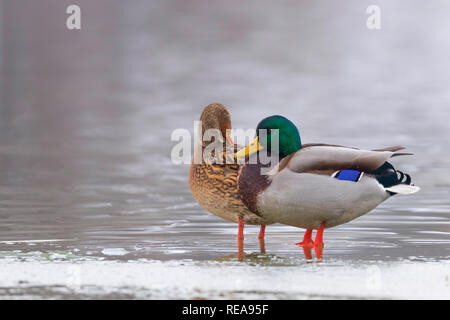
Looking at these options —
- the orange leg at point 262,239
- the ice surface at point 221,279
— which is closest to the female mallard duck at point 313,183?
the orange leg at point 262,239

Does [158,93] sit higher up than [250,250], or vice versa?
[158,93]

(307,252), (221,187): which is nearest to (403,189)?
(307,252)

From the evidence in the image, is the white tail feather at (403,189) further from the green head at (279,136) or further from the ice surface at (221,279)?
the ice surface at (221,279)

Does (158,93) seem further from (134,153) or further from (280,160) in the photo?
(280,160)

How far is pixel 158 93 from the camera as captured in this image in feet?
60.7

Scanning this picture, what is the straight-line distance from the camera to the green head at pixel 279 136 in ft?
19.8

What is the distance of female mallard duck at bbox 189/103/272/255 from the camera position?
6.20 metres

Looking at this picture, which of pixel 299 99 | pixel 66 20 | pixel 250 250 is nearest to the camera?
pixel 250 250

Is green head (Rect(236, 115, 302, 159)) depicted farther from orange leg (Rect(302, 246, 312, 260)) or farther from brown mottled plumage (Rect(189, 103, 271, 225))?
orange leg (Rect(302, 246, 312, 260))

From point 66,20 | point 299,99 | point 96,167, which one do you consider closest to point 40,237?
point 96,167
